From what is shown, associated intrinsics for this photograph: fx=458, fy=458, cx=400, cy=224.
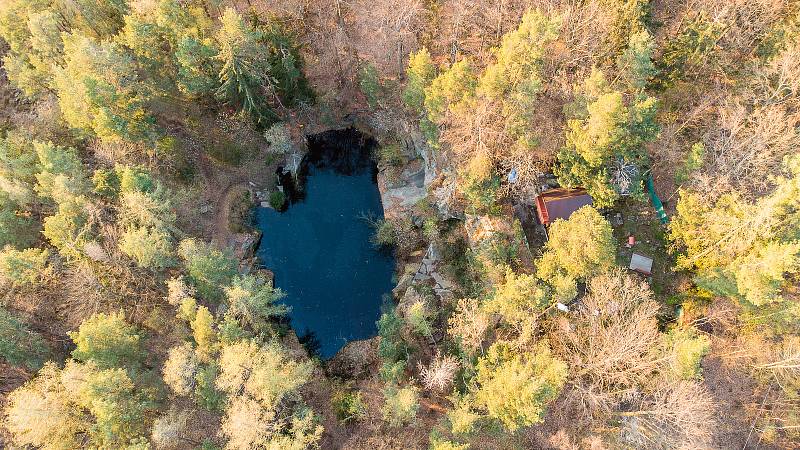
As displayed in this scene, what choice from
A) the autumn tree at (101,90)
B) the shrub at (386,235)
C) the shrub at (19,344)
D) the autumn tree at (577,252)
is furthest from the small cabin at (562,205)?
the shrub at (19,344)

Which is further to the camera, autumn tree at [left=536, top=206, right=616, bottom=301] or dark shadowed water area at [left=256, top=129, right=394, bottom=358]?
dark shadowed water area at [left=256, top=129, right=394, bottom=358]

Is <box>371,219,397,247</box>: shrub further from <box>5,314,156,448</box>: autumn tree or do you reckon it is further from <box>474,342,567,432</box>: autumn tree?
<box>5,314,156,448</box>: autumn tree

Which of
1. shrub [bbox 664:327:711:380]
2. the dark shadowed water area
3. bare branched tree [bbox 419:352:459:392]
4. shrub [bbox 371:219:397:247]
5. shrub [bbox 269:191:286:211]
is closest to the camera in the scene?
shrub [bbox 664:327:711:380]

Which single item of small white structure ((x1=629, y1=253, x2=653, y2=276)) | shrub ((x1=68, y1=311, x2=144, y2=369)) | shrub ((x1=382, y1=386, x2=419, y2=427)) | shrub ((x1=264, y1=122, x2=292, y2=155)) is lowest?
shrub ((x1=382, y1=386, x2=419, y2=427))

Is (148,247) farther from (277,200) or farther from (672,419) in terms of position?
(672,419)

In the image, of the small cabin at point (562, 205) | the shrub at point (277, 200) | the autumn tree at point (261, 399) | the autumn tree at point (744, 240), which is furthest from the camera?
the shrub at point (277, 200)

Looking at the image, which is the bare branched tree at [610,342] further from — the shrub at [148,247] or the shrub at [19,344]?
the shrub at [19,344]

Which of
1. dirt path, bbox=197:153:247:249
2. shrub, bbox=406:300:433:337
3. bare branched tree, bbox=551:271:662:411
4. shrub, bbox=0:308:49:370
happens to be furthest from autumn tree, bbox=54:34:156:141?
bare branched tree, bbox=551:271:662:411
